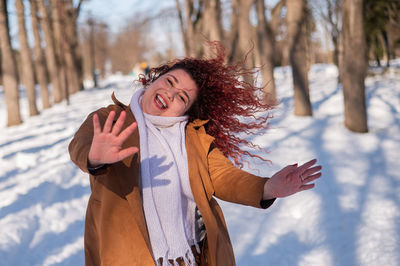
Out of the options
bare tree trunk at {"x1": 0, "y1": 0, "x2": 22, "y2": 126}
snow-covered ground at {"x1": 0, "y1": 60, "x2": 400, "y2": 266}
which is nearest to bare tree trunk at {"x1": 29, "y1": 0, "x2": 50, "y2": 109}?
bare tree trunk at {"x1": 0, "y1": 0, "x2": 22, "y2": 126}

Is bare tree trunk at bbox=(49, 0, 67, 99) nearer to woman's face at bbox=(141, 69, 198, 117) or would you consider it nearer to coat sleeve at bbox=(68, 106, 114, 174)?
woman's face at bbox=(141, 69, 198, 117)

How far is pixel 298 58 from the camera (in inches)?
385

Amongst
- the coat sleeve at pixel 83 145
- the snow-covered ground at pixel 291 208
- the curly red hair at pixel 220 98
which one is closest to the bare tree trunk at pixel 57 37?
the snow-covered ground at pixel 291 208

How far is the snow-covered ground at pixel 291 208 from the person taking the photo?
411 centimetres

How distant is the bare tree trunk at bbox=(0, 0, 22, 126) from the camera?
11680mm

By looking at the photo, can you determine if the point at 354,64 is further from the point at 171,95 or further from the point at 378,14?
the point at 378,14

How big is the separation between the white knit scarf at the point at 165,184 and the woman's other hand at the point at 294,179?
0.51m

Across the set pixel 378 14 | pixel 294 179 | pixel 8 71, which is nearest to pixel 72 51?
pixel 8 71

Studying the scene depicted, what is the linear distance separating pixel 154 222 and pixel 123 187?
0.87 feet

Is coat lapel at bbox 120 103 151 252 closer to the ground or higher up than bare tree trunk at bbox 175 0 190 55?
closer to the ground

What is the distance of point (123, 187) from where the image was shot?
199 centimetres

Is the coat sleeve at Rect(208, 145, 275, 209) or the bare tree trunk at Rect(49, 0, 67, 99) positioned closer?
the coat sleeve at Rect(208, 145, 275, 209)

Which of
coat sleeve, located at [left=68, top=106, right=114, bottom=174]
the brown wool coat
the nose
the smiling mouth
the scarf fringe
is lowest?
the scarf fringe

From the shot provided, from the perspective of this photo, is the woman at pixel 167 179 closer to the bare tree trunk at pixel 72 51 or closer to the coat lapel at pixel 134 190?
the coat lapel at pixel 134 190
